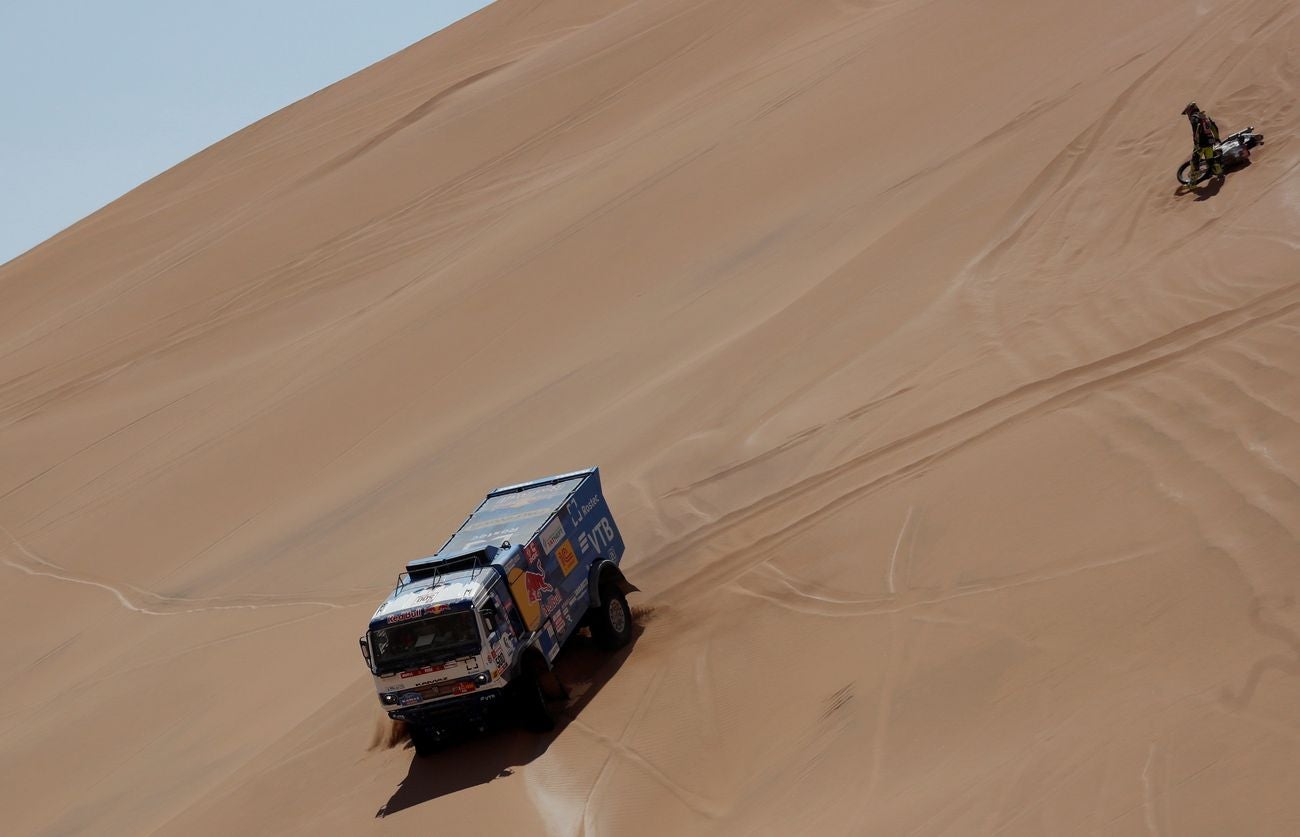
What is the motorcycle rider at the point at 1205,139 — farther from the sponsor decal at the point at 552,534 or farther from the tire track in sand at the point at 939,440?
the sponsor decal at the point at 552,534

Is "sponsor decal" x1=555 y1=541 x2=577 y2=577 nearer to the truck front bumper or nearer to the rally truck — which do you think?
the rally truck

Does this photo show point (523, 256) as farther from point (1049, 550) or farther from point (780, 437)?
point (1049, 550)

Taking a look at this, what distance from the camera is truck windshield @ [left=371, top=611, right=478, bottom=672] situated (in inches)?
442

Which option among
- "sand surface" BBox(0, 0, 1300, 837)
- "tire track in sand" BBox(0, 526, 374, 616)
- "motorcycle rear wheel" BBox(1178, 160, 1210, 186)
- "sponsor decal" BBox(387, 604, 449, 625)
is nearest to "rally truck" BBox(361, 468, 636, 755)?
"sponsor decal" BBox(387, 604, 449, 625)

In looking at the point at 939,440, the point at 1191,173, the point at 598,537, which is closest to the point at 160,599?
the point at 598,537

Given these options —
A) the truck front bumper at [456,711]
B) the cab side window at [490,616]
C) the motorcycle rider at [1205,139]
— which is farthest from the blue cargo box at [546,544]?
the motorcycle rider at [1205,139]

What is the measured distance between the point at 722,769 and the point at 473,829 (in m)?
2.13

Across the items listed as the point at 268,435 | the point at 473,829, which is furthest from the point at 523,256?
the point at 473,829

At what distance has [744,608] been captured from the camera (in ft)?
41.3

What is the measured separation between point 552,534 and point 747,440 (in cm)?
415

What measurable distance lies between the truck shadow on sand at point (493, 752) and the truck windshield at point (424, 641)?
3.16 ft

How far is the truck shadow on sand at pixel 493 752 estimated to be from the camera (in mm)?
11297

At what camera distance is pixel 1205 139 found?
666 inches

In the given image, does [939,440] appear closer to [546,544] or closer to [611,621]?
[611,621]
